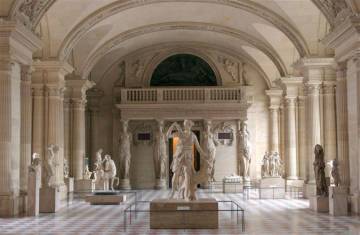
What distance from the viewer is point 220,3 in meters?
24.1

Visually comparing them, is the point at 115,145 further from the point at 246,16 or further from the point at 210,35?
the point at 246,16

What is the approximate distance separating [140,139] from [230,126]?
5095 millimetres

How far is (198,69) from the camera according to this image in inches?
1358

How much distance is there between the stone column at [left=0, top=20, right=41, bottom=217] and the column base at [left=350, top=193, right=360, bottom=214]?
32.1 feet

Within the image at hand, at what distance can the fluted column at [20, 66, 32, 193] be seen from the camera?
19.1 m

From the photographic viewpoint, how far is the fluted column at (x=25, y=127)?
19125 mm

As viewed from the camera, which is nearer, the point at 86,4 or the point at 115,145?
the point at 86,4

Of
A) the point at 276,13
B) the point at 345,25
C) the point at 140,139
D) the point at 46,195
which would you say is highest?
the point at 276,13

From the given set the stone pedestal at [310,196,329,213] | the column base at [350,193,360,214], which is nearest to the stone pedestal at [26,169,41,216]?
the stone pedestal at [310,196,329,213]

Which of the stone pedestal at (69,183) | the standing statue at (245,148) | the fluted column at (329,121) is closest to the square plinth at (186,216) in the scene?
the fluted column at (329,121)

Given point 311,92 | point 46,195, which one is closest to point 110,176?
point 46,195

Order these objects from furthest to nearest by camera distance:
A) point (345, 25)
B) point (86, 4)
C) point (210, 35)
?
1. point (210, 35)
2. point (86, 4)
3. point (345, 25)

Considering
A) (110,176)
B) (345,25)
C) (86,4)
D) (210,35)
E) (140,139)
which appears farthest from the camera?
(140,139)

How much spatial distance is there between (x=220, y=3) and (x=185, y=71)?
10544 millimetres
